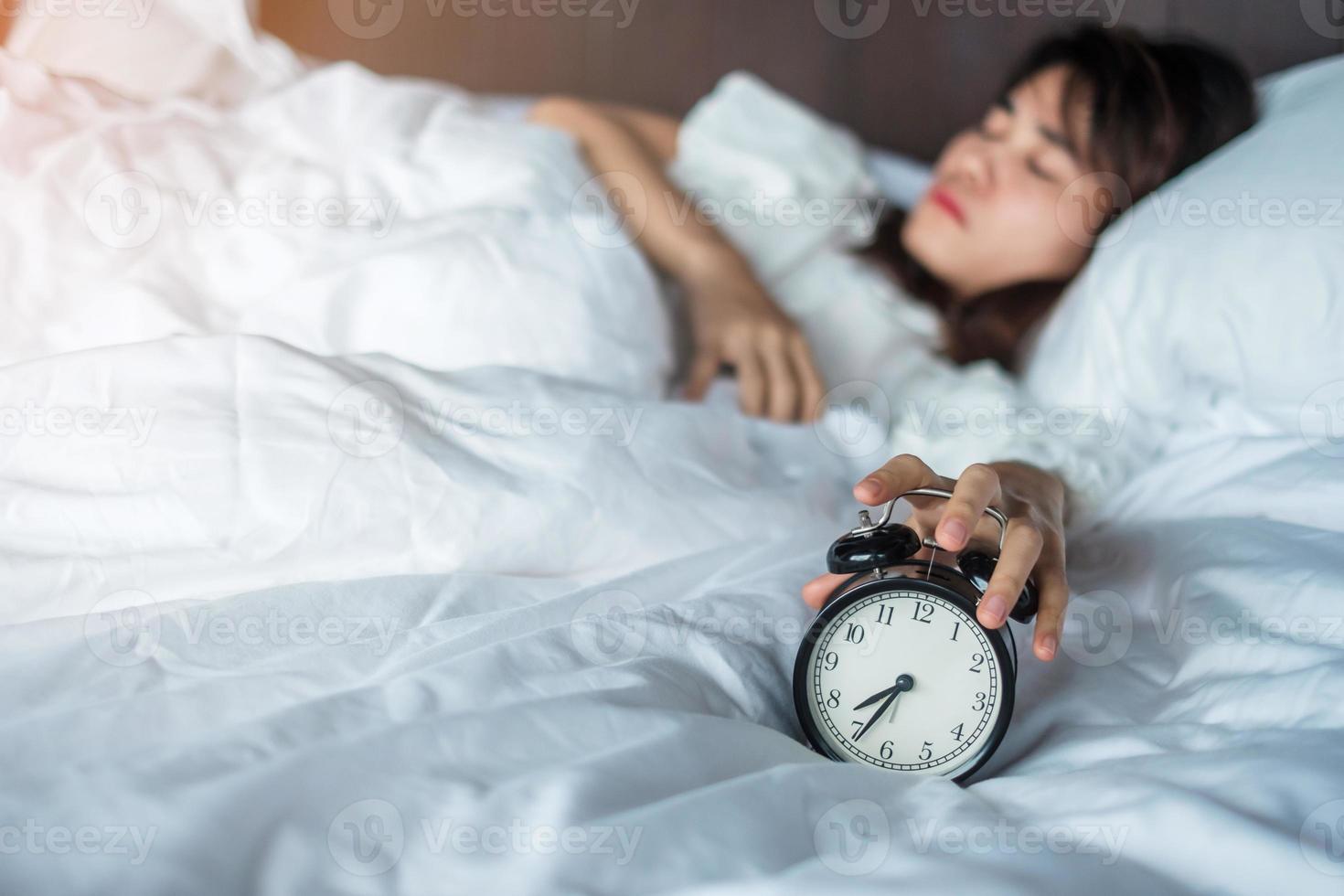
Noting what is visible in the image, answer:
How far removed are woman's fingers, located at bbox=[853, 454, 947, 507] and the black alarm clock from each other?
0.08 ft

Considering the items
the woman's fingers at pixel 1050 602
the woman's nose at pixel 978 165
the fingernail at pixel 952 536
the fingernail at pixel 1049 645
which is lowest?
the woman's fingers at pixel 1050 602

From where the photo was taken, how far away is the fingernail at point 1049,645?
0.65 meters

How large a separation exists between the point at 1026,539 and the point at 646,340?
0.47 metres

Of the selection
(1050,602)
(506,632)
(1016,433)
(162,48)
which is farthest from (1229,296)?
(162,48)

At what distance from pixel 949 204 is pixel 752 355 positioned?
40 cm

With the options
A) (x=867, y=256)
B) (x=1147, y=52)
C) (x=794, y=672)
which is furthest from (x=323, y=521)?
(x=1147, y=52)

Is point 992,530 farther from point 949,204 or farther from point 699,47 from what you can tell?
point 699,47

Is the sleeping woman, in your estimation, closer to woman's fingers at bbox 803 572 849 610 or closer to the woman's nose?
the woman's nose

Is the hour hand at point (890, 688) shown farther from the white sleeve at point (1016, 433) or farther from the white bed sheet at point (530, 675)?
the white sleeve at point (1016, 433)

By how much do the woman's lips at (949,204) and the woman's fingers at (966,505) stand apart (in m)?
0.69

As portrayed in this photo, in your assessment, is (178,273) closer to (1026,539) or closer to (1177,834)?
(1026,539)

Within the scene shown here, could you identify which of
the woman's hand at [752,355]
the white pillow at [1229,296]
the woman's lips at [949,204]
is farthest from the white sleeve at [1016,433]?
the woman's lips at [949,204]

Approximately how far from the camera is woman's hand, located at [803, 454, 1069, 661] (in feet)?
2.08

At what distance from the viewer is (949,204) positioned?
1317mm
